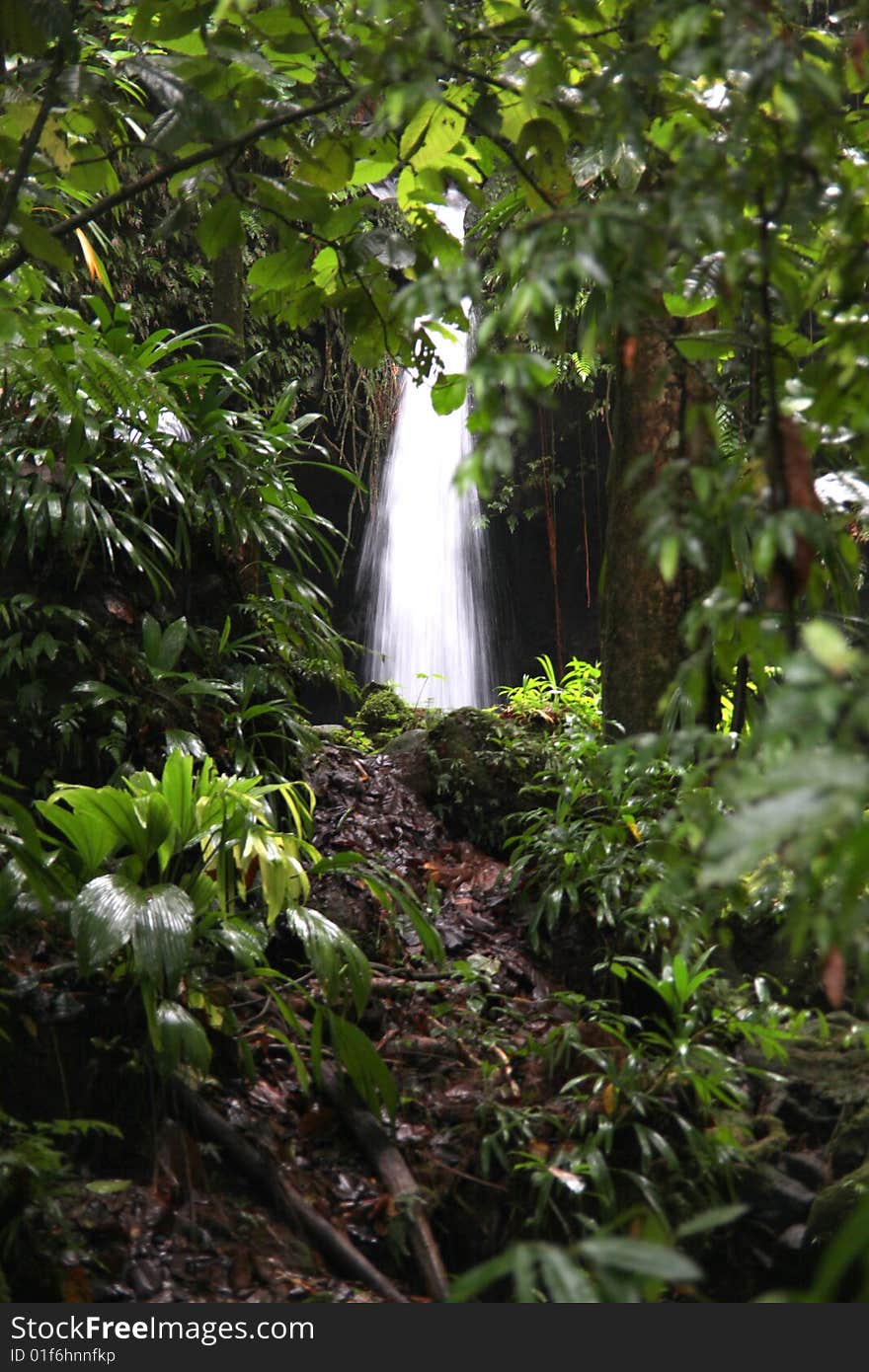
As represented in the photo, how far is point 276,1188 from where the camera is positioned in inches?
101

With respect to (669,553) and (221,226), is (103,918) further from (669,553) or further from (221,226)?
(669,553)

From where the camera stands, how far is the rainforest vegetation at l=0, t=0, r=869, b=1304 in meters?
1.19

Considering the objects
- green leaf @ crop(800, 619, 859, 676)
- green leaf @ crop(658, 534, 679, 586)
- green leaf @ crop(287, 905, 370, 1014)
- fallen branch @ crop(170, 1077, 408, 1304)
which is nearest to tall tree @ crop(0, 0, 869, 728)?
green leaf @ crop(658, 534, 679, 586)

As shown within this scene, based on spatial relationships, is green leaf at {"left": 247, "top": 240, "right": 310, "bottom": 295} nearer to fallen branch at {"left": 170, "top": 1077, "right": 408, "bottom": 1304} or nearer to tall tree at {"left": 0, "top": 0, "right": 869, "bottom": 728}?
tall tree at {"left": 0, "top": 0, "right": 869, "bottom": 728}

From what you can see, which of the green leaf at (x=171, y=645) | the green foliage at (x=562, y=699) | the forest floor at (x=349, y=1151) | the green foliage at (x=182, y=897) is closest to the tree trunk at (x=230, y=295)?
the green leaf at (x=171, y=645)

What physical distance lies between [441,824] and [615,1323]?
303 cm

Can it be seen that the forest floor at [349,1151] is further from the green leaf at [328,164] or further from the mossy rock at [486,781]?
the green leaf at [328,164]

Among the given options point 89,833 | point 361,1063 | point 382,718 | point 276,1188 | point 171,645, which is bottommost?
point 276,1188

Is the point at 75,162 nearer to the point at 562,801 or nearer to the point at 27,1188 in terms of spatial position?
the point at 27,1188

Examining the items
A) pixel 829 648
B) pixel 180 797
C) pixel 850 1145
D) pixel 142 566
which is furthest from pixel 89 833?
pixel 829 648

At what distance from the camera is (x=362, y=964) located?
2914 mm

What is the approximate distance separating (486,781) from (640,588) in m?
1.04

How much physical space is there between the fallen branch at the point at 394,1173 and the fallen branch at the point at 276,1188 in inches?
3.8

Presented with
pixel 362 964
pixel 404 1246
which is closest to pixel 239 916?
pixel 362 964
